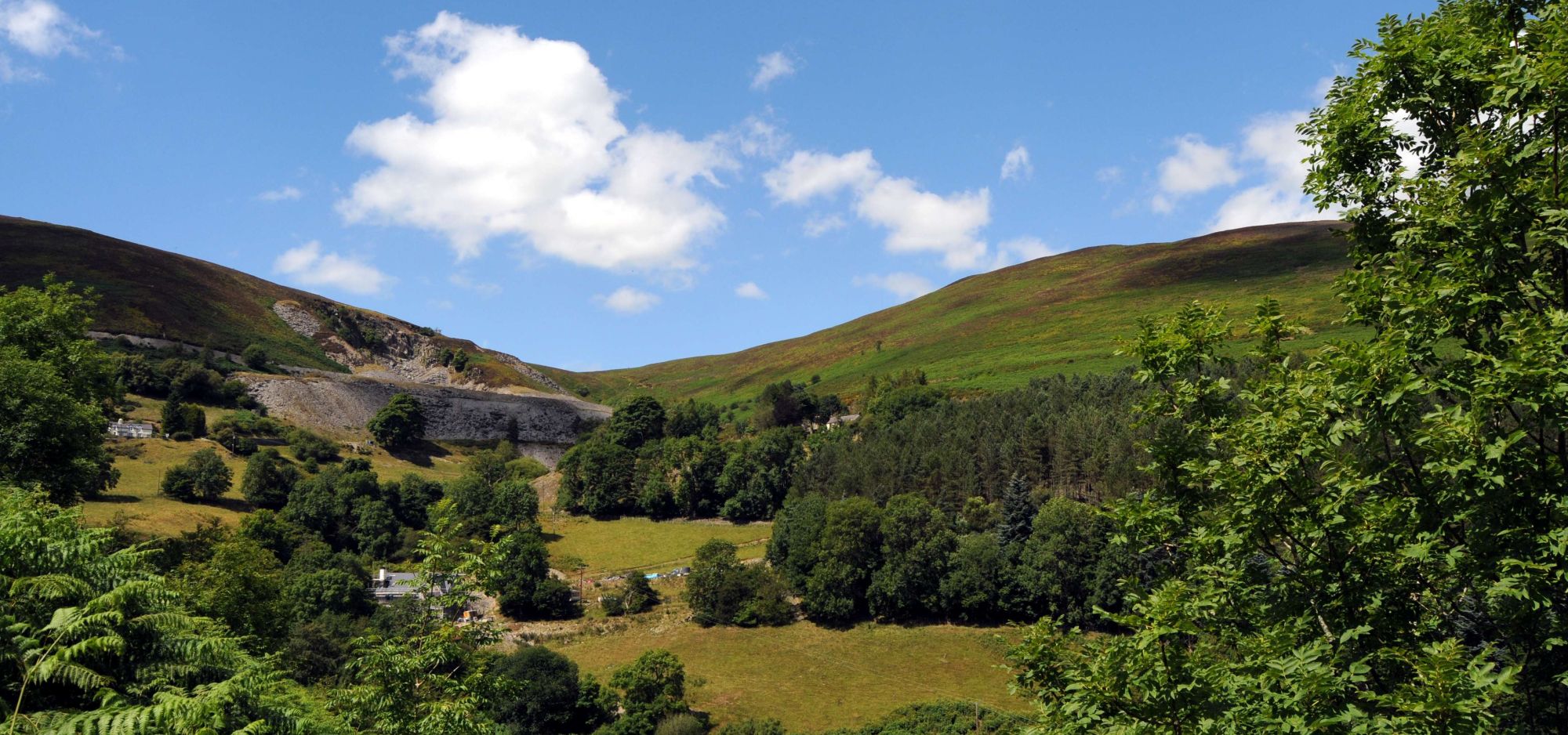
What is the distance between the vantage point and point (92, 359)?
3197cm

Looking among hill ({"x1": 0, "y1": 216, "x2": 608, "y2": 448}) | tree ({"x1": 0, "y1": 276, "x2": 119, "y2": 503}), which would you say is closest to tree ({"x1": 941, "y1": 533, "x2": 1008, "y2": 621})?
tree ({"x1": 0, "y1": 276, "x2": 119, "y2": 503})

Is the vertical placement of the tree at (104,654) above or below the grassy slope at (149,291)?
below

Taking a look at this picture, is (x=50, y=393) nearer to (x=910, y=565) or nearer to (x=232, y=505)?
(x=910, y=565)

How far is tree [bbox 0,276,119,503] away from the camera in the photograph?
2638 cm

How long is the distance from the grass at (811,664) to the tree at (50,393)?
39953 mm

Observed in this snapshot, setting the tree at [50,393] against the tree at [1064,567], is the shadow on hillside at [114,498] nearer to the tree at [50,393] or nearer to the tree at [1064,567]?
the tree at [50,393]

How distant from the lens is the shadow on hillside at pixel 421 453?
140m

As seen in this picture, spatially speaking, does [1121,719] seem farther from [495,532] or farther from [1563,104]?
A: [495,532]

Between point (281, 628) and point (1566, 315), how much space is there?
132 ft

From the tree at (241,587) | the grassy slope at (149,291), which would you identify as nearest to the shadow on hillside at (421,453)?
the grassy slope at (149,291)

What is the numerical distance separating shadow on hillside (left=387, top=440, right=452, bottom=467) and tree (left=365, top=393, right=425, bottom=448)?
105 cm

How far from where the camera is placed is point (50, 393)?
1065 inches

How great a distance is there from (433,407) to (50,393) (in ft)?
500

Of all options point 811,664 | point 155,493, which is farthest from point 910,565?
point 155,493
